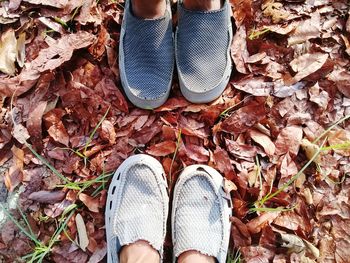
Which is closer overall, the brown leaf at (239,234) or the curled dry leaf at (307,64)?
the brown leaf at (239,234)

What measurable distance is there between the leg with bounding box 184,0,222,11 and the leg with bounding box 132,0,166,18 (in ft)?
0.30

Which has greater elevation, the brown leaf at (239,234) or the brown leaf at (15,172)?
the brown leaf at (15,172)

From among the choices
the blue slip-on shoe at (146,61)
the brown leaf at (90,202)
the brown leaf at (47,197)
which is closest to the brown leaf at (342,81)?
the blue slip-on shoe at (146,61)

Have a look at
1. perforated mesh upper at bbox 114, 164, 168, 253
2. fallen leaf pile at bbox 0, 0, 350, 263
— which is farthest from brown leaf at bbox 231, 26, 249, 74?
perforated mesh upper at bbox 114, 164, 168, 253

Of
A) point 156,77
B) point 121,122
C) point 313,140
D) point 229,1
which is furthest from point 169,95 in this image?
point 313,140

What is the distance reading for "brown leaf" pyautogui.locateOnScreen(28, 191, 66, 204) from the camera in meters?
1.64

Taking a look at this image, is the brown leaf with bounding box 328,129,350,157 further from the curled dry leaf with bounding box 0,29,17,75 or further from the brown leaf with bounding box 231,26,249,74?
the curled dry leaf with bounding box 0,29,17,75

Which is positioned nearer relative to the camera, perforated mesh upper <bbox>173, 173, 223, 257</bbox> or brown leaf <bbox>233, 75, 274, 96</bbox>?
perforated mesh upper <bbox>173, 173, 223, 257</bbox>

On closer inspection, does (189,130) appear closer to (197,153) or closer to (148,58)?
(197,153)

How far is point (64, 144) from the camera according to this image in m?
1.67

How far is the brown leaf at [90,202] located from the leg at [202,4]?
78cm

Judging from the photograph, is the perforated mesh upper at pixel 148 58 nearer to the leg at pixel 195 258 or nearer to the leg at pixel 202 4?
the leg at pixel 202 4

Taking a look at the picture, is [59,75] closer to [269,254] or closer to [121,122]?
[121,122]

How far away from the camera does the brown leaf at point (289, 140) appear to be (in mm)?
1682
